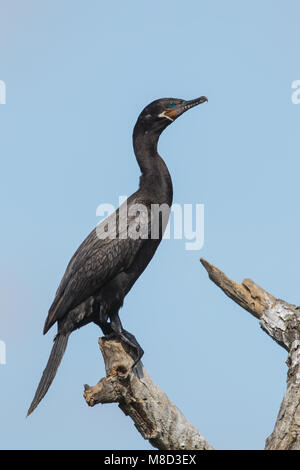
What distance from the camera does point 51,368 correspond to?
27.4 feet

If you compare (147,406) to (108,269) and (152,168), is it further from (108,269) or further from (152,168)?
(152,168)

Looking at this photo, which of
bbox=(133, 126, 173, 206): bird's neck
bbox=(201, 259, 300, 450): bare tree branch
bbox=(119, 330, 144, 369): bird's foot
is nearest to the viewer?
bbox=(201, 259, 300, 450): bare tree branch

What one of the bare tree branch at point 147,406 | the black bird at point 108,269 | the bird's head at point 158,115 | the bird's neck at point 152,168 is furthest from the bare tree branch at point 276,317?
the bird's head at point 158,115

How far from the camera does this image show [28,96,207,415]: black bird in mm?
8555

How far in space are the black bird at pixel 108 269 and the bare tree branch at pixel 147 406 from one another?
32.3 inches

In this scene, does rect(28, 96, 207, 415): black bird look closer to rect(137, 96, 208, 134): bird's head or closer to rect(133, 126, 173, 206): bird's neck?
rect(133, 126, 173, 206): bird's neck

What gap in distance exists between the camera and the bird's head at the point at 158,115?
376 inches

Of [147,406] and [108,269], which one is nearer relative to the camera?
[147,406]

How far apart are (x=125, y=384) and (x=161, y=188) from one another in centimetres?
243

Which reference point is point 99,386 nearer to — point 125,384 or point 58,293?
point 125,384

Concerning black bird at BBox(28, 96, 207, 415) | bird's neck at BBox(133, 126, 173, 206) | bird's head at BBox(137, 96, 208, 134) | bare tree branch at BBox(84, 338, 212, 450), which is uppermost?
bird's head at BBox(137, 96, 208, 134)

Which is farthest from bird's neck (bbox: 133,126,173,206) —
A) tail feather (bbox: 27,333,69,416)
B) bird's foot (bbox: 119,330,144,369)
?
tail feather (bbox: 27,333,69,416)

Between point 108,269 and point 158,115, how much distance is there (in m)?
1.88

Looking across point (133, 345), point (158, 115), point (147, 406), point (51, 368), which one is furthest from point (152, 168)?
point (147, 406)
